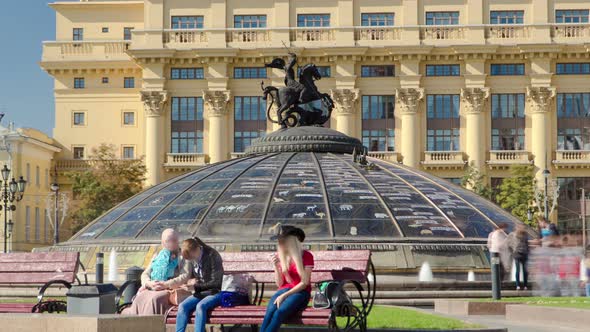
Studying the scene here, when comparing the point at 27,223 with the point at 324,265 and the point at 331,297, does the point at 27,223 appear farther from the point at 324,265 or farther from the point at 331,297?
the point at 331,297

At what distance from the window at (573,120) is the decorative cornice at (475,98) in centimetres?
528

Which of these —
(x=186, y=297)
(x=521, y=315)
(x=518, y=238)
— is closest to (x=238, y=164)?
(x=518, y=238)

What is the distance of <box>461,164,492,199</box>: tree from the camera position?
7200 centimetres

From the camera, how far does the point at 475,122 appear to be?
78.0 m

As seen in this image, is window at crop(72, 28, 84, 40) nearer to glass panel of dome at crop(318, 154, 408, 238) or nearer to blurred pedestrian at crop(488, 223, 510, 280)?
glass panel of dome at crop(318, 154, 408, 238)

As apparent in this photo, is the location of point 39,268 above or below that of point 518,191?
below

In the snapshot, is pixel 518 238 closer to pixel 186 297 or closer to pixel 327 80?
pixel 186 297

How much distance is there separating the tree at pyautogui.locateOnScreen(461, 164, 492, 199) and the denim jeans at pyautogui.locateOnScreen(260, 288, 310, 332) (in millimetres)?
60223

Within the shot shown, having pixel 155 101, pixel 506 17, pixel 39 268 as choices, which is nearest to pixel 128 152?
pixel 155 101

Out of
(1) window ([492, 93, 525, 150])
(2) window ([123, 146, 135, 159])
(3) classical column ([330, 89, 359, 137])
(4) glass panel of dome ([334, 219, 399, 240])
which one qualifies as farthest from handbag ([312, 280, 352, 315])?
(2) window ([123, 146, 135, 159])

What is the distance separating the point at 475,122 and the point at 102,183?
25259 millimetres

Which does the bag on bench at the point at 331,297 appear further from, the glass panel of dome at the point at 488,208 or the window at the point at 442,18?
the window at the point at 442,18

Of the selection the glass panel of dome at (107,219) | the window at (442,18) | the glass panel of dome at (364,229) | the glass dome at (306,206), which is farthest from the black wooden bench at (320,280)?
the window at (442,18)

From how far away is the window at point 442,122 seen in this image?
259 ft
